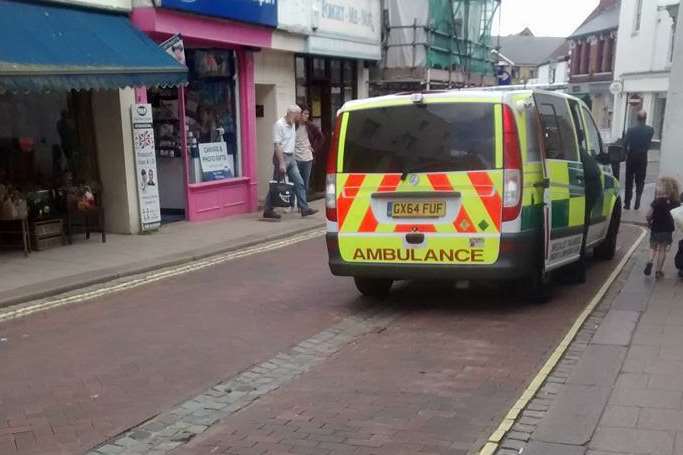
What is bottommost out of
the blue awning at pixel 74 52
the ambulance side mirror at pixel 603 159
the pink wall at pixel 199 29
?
the ambulance side mirror at pixel 603 159

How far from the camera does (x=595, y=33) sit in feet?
181

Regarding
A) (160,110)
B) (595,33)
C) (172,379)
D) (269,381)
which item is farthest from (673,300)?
(595,33)

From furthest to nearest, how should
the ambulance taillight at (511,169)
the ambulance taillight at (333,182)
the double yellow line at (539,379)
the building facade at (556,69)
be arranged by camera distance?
the building facade at (556,69) < the ambulance taillight at (333,182) < the ambulance taillight at (511,169) < the double yellow line at (539,379)

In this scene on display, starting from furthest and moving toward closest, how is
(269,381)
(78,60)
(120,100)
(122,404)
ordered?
(120,100), (78,60), (269,381), (122,404)

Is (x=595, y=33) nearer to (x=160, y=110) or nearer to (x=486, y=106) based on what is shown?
(x=160, y=110)

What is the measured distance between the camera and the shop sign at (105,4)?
9.43 meters

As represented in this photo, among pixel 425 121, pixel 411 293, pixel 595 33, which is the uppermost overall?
pixel 595 33

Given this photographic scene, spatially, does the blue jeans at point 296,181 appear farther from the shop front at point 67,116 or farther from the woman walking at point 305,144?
the shop front at point 67,116

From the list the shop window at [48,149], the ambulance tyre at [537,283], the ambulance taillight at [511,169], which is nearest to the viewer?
the ambulance taillight at [511,169]

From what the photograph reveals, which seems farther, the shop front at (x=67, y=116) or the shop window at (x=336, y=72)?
the shop window at (x=336, y=72)

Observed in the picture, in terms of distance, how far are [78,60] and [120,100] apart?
1667 millimetres

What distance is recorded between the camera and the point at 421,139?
6.21 meters

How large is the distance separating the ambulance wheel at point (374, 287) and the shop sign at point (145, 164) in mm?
4857

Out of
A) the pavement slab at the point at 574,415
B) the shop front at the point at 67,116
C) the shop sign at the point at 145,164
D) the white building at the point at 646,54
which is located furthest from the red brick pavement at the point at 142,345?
the white building at the point at 646,54
